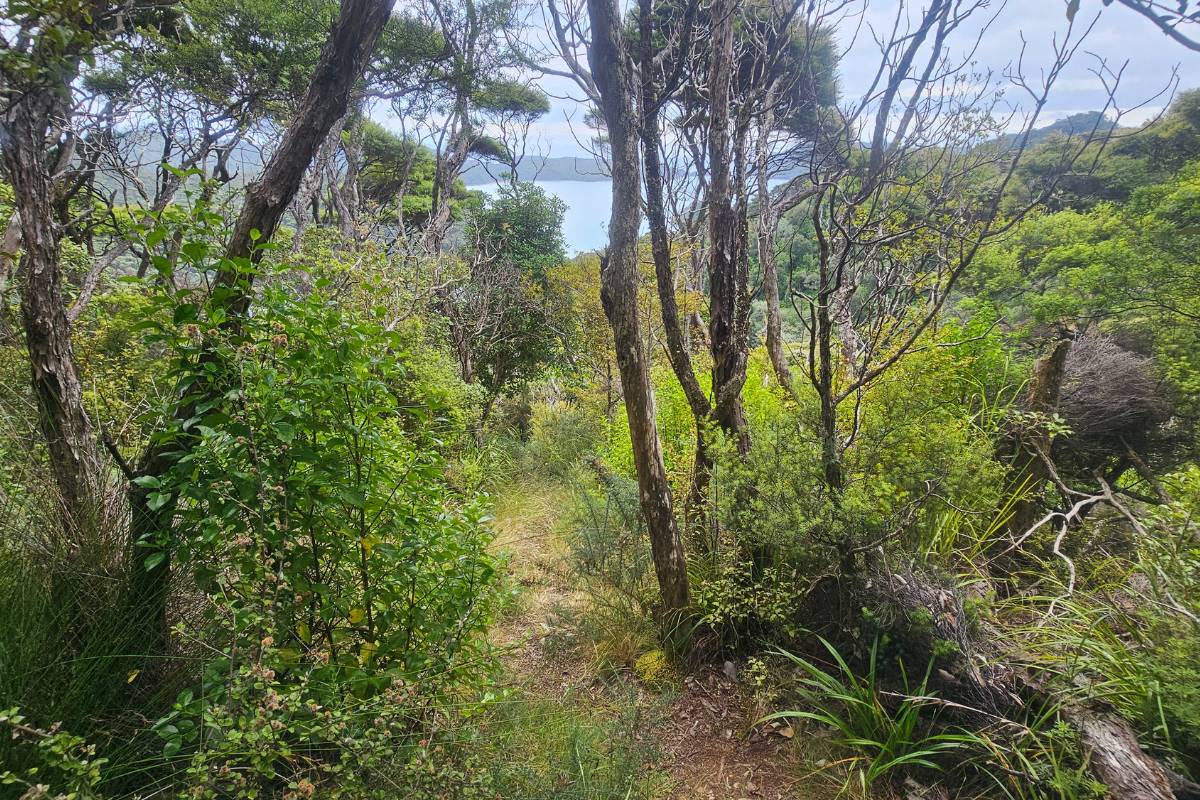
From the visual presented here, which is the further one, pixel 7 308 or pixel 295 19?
pixel 295 19

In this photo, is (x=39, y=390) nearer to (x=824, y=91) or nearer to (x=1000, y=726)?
(x=1000, y=726)

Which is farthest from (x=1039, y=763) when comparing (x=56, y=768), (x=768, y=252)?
(x=768, y=252)

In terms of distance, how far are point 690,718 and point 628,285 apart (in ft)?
8.18

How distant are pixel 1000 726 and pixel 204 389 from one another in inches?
129

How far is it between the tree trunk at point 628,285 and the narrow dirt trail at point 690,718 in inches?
20.9

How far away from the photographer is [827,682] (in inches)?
96.4

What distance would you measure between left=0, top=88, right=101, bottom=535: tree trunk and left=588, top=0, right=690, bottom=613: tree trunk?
216cm

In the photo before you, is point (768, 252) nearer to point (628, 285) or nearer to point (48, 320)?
point (628, 285)

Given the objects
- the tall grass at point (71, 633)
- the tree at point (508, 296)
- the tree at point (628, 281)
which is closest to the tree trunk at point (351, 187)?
the tree at point (508, 296)

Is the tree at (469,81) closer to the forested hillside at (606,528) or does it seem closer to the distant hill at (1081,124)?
the forested hillside at (606,528)

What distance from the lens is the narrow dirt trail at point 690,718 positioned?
2.32 meters

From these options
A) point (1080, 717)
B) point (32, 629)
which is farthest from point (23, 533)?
point (1080, 717)

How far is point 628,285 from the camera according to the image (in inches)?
112

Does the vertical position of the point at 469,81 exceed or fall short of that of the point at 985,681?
it exceeds it
